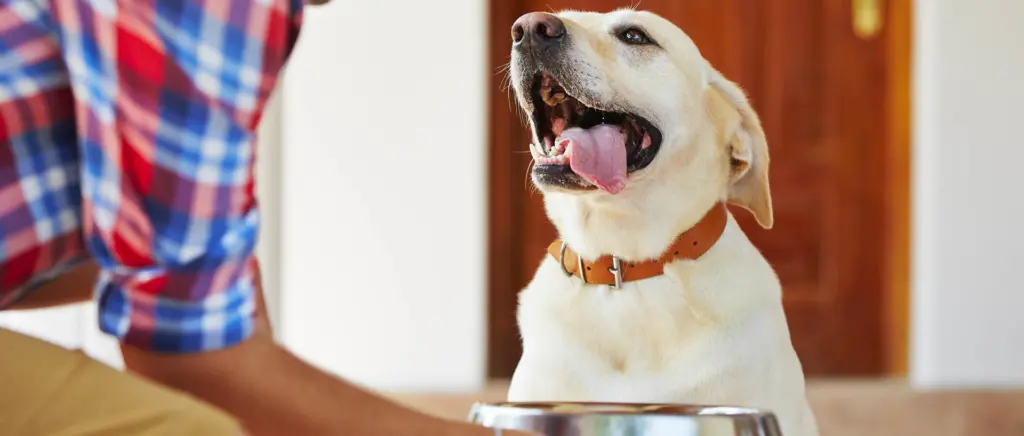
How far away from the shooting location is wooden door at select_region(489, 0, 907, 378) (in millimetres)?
1163

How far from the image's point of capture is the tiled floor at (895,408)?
53.3 inches

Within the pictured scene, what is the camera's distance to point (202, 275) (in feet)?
1.90

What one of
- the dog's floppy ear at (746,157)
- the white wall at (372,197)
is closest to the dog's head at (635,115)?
the dog's floppy ear at (746,157)

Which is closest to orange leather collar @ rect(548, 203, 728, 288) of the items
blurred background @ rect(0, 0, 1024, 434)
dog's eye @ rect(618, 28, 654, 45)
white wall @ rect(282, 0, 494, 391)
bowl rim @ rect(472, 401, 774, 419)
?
dog's eye @ rect(618, 28, 654, 45)

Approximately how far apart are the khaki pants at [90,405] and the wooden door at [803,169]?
0.50 m

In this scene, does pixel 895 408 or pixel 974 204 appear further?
pixel 974 204

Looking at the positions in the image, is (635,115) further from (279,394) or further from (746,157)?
(279,394)

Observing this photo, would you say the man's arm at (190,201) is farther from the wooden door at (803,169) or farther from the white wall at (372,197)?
the white wall at (372,197)

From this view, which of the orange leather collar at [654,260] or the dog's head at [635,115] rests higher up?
the dog's head at [635,115]

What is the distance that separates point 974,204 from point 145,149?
281 centimetres

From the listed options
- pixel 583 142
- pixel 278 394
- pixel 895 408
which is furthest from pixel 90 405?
pixel 895 408

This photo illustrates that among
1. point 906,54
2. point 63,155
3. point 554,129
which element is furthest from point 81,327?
point 906,54

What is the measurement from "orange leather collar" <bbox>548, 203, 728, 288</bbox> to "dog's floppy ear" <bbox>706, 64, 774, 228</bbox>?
2 cm

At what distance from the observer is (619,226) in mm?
995
